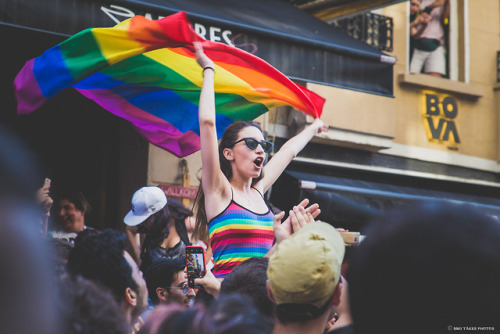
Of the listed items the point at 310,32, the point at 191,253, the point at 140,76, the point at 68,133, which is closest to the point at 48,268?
the point at 191,253

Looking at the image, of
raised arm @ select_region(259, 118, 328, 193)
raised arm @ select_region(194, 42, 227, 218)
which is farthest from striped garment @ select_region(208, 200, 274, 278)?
raised arm @ select_region(259, 118, 328, 193)

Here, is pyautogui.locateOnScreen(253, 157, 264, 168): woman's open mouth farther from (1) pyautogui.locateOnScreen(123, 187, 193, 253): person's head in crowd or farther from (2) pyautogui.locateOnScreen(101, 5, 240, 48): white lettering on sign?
(2) pyautogui.locateOnScreen(101, 5, 240, 48): white lettering on sign

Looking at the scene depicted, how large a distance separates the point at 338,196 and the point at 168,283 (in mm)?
4471

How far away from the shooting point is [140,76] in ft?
15.1

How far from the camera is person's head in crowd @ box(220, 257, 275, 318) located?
2482mm

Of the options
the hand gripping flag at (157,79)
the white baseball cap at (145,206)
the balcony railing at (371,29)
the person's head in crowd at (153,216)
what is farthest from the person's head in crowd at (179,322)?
the balcony railing at (371,29)

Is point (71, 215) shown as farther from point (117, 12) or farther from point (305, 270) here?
point (305, 270)

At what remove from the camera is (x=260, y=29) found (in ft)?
17.2

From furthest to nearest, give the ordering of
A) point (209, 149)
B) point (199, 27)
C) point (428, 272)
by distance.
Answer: point (199, 27) → point (209, 149) → point (428, 272)

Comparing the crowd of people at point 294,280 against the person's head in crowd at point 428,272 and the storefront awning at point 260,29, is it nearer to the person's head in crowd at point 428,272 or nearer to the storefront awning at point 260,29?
the person's head in crowd at point 428,272

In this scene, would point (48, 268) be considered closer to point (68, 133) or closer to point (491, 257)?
point (491, 257)

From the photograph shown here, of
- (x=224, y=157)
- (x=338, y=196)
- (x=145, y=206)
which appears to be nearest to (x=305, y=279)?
(x=224, y=157)

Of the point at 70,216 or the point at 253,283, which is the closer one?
the point at 253,283

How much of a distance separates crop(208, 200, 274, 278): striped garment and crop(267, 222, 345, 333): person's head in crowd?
1.43 m
